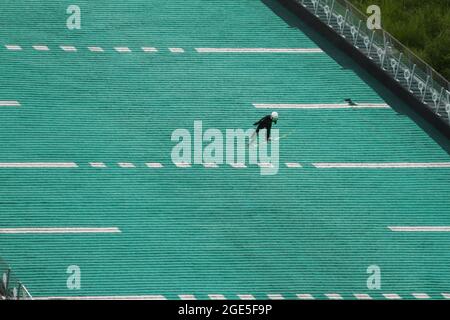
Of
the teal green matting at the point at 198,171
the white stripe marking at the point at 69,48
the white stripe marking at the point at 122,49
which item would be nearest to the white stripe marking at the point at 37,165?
the teal green matting at the point at 198,171

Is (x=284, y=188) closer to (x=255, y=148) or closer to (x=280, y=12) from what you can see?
(x=255, y=148)

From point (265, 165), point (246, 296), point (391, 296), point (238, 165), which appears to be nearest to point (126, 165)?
point (238, 165)

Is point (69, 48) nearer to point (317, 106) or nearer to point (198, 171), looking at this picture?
point (198, 171)

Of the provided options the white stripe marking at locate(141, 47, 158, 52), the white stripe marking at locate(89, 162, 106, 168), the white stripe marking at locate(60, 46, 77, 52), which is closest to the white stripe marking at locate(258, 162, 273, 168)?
the white stripe marking at locate(89, 162, 106, 168)

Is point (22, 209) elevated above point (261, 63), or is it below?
below
